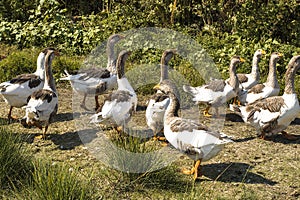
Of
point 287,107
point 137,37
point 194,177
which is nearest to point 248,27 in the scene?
point 137,37

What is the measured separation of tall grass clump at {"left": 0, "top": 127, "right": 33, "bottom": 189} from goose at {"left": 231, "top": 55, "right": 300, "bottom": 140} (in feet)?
10.6

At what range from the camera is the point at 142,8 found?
540 inches

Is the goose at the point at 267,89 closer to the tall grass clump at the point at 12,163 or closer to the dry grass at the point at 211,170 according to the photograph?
the dry grass at the point at 211,170

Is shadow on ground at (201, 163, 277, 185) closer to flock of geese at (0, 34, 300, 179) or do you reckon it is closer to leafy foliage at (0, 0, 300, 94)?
flock of geese at (0, 34, 300, 179)

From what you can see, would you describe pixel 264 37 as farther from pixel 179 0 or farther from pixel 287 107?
pixel 287 107

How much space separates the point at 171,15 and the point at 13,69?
4.75 metres

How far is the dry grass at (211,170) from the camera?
5781 millimetres

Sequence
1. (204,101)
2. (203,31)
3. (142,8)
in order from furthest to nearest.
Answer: (142,8), (203,31), (204,101)

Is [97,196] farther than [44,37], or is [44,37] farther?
[44,37]

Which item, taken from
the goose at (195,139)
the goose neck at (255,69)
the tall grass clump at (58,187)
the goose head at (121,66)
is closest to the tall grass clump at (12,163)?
the tall grass clump at (58,187)

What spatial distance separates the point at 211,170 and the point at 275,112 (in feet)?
4.56

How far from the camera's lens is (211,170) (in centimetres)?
643

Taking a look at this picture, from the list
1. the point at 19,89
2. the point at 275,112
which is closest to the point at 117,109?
the point at 19,89

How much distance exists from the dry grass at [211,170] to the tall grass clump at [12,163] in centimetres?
38
